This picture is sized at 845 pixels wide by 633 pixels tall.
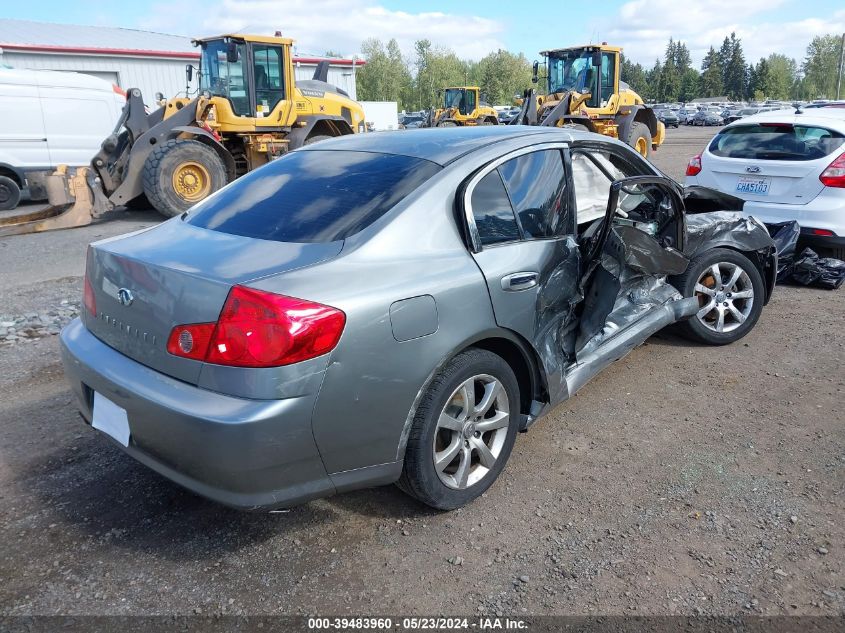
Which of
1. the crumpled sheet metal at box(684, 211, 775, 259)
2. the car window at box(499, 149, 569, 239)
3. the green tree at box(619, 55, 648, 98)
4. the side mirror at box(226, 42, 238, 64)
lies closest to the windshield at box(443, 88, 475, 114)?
the side mirror at box(226, 42, 238, 64)

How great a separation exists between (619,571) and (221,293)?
6.10ft

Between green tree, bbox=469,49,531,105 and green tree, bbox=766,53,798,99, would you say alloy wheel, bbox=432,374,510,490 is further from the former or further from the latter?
green tree, bbox=766,53,798,99

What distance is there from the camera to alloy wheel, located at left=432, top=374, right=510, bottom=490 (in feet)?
9.36

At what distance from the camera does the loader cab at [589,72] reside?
1727 cm

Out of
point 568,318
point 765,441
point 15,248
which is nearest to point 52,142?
point 15,248

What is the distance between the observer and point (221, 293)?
236 centimetres

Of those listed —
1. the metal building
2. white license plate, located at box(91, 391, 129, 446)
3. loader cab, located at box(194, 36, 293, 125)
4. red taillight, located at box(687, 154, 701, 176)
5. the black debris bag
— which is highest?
the metal building

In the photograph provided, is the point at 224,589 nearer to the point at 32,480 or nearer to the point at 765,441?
the point at 32,480

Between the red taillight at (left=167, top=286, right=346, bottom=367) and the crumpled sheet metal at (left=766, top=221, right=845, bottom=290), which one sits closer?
the red taillight at (left=167, top=286, right=346, bottom=367)

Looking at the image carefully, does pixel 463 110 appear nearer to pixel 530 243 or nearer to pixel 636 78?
pixel 530 243

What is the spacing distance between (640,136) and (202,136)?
11714 mm

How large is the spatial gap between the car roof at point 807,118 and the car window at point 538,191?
14.6 ft

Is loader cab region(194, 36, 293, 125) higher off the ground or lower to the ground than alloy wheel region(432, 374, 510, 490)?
higher

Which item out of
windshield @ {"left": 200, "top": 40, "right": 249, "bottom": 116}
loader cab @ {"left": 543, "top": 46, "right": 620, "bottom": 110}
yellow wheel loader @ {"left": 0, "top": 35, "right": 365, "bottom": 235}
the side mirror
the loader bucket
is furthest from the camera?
loader cab @ {"left": 543, "top": 46, "right": 620, "bottom": 110}
